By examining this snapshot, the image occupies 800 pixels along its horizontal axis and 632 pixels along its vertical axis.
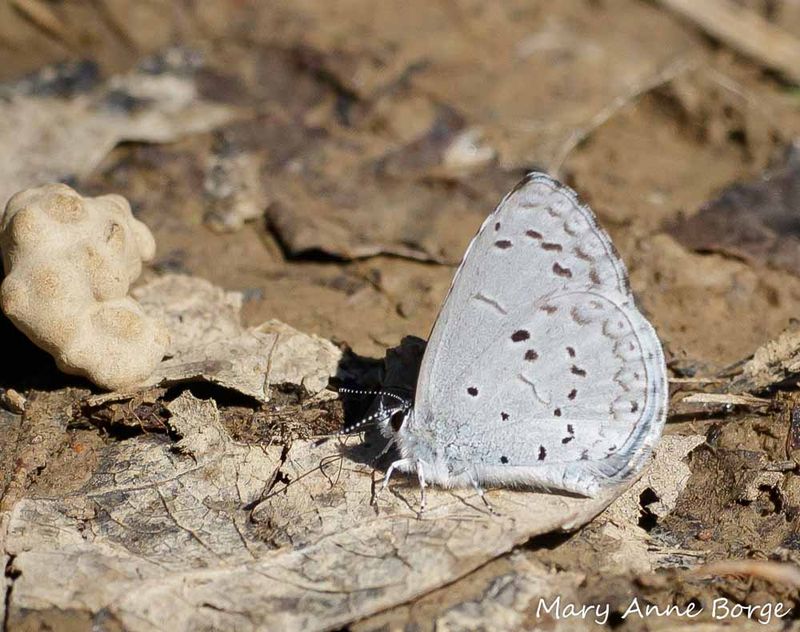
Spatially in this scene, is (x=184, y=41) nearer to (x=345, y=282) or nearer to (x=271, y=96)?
(x=271, y=96)

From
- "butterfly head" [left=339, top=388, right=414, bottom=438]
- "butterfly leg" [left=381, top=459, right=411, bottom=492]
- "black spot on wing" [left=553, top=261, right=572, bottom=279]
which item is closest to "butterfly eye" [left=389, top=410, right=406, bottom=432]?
"butterfly head" [left=339, top=388, right=414, bottom=438]

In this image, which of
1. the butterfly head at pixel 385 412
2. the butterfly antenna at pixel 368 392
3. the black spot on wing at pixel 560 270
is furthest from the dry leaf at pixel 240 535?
the black spot on wing at pixel 560 270

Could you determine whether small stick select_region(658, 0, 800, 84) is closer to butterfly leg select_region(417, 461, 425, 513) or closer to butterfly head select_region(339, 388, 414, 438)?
butterfly head select_region(339, 388, 414, 438)

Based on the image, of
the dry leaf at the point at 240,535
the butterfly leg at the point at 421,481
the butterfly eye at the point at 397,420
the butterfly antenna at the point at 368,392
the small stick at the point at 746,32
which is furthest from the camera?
the small stick at the point at 746,32

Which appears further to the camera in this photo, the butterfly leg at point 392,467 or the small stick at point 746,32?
the small stick at point 746,32

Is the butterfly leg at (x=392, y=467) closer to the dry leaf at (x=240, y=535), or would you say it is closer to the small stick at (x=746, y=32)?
the dry leaf at (x=240, y=535)

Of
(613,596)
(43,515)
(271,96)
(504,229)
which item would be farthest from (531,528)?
(271,96)
